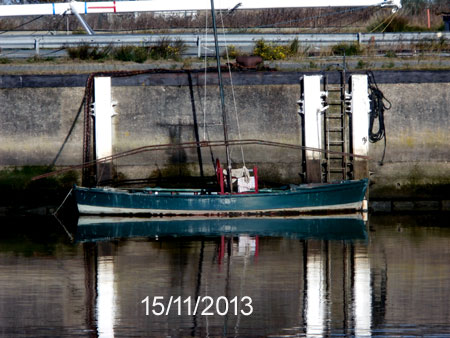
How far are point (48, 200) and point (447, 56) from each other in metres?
12.2

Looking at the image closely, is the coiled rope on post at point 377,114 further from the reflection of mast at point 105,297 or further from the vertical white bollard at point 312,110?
the reflection of mast at point 105,297

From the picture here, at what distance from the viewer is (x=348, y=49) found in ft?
88.8

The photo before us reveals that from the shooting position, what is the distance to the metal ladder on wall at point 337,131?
23688 millimetres

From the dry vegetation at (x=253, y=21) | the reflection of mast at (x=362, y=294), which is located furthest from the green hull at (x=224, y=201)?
the dry vegetation at (x=253, y=21)

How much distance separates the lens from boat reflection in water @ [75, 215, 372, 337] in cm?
1102

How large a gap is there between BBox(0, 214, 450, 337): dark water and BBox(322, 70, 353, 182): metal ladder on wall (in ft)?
8.95

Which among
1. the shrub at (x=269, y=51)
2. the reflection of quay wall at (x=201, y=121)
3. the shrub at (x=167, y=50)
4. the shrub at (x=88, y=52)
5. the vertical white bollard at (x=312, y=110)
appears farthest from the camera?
the shrub at (x=167, y=50)

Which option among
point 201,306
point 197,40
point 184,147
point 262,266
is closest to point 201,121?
point 184,147

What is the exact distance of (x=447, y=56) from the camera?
85.3ft

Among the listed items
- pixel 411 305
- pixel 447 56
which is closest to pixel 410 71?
pixel 447 56

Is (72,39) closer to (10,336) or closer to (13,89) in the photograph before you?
(13,89)

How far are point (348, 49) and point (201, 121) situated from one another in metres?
5.81

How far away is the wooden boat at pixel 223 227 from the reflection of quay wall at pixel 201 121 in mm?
2235

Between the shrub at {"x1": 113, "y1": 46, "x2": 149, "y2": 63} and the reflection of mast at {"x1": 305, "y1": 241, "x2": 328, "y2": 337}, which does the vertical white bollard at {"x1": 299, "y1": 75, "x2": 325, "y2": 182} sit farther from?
the reflection of mast at {"x1": 305, "y1": 241, "x2": 328, "y2": 337}
